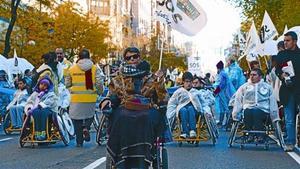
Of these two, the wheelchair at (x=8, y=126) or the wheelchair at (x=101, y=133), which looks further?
the wheelchair at (x=8, y=126)

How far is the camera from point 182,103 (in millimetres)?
15961

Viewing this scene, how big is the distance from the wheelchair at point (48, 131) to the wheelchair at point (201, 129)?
2306mm

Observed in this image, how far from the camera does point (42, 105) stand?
625 inches

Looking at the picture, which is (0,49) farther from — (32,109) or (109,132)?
(109,132)

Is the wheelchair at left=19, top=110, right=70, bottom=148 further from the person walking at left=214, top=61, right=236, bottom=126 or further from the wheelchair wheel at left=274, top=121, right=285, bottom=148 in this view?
the person walking at left=214, top=61, right=236, bottom=126

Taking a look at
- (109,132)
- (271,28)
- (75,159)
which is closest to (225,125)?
(271,28)

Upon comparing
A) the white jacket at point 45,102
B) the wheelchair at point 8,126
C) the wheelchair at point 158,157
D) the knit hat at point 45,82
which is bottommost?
the wheelchair at point 8,126

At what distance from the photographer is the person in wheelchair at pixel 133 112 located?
8.34 m

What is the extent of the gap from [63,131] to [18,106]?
487 centimetres

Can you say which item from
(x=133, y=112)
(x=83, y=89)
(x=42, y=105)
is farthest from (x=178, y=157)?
(x=133, y=112)

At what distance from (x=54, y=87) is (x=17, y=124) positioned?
4394mm

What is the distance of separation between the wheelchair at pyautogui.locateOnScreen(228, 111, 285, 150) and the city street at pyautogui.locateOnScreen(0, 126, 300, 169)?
134 millimetres

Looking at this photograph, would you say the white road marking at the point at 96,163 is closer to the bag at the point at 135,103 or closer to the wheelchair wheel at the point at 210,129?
the wheelchair wheel at the point at 210,129

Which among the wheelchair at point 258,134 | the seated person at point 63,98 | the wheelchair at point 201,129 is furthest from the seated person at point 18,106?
the wheelchair at point 258,134
